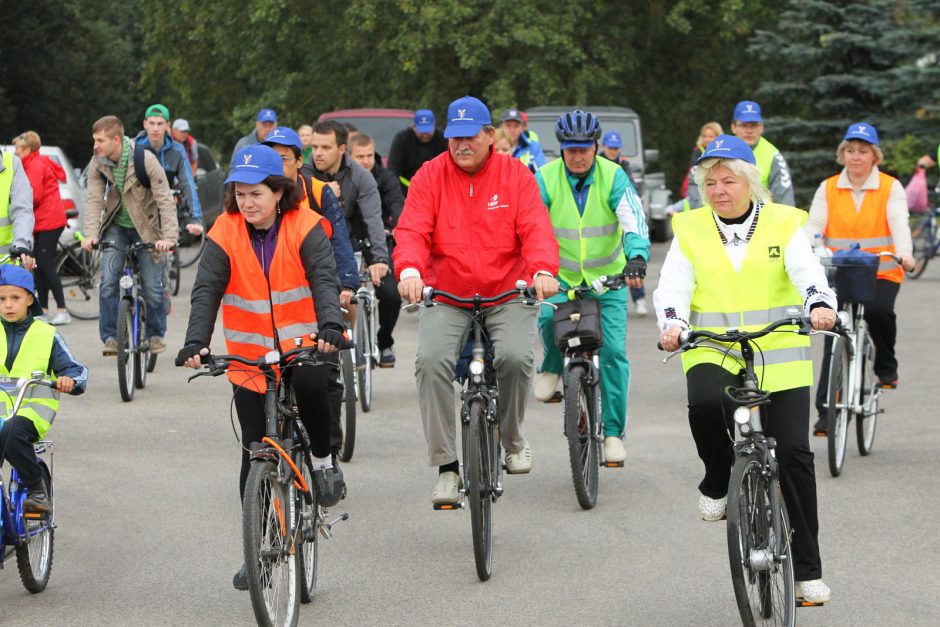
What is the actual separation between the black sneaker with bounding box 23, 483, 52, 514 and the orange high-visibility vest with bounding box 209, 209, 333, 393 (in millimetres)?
1102

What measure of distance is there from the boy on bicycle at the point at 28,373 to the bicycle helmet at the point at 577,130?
3.06m

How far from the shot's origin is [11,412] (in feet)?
23.7

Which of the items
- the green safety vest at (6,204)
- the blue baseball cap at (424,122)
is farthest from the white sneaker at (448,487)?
the blue baseball cap at (424,122)

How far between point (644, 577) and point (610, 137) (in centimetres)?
1158

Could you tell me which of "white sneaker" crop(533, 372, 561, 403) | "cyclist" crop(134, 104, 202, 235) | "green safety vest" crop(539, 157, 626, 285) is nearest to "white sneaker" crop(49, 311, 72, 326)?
"cyclist" crop(134, 104, 202, 235)

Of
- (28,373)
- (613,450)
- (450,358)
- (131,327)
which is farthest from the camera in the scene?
(131,327)

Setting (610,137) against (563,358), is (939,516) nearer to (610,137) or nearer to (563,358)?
(563,358)

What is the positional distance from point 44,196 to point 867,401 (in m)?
8.06

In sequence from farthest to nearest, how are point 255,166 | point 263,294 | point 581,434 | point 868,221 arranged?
point 868,221
point 581,434
point 263,294
point 255,166

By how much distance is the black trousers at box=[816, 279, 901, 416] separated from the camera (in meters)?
10.2

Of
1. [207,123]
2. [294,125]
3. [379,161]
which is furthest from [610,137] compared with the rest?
[207,123]

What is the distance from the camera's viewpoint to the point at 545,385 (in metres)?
9.99

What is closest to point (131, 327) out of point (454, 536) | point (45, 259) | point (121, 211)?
point (121, 211)

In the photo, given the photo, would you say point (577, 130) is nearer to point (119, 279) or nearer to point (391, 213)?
point (391, 213)
